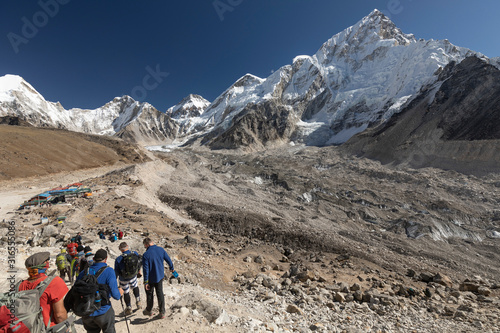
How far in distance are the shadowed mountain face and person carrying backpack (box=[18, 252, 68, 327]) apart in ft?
141

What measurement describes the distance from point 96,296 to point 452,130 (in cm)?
5784

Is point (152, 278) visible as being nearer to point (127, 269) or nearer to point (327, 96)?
point (127, 269)

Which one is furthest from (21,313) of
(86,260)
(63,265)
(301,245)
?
Answer: (301,245)

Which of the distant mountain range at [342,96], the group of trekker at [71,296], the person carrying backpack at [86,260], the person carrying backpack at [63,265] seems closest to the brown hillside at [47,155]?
the person carrying backpack at [63,265]

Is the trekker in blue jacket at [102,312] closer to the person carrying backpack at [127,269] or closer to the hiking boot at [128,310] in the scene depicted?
the person carrying backpack at [127,269]

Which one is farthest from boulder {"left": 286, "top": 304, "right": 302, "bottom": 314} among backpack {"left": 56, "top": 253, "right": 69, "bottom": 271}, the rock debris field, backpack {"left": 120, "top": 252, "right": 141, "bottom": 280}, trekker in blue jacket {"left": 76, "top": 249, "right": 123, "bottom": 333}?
backpack {"left": 56, "top": 253, "right": 69, "bottom": 271}

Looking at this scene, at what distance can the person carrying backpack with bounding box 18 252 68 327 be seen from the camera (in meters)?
2.75

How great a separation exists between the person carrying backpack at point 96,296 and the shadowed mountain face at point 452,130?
42583 mm

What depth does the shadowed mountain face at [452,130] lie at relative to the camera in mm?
36031

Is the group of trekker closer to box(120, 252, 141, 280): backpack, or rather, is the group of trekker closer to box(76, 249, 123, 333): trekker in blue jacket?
box(76, 249, 123, 333): trekker in blue jacket

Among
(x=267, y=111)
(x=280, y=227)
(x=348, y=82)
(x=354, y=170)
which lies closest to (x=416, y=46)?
→ (x=348, y=82)

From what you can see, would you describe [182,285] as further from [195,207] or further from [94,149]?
[94,149]

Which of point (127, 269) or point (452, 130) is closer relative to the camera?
point (127, 269)

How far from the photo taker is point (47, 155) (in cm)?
3300
